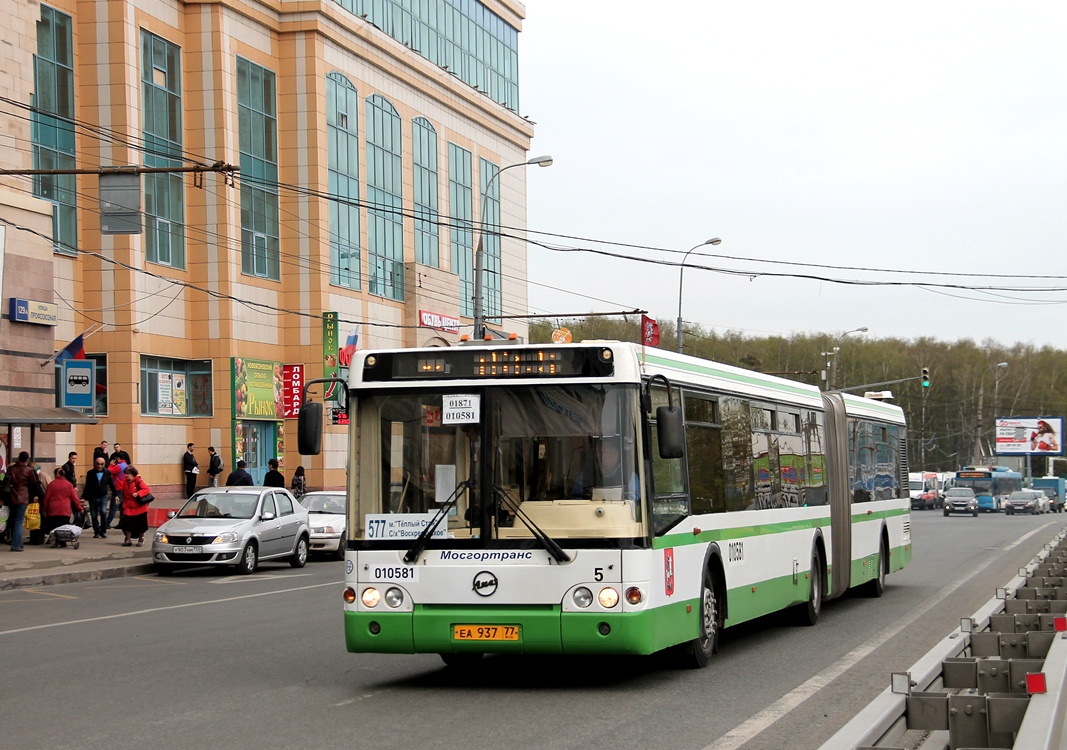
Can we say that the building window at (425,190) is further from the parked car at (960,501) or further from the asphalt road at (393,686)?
the asphalt road at (393,686)

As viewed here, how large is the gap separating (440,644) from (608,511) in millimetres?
1536

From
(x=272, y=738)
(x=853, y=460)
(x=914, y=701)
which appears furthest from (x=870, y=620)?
(x=914, y=701)

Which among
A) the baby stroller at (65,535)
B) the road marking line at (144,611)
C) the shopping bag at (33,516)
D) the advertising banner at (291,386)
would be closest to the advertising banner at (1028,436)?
the advertising banner at (291,386)

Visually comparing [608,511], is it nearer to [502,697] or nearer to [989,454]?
[502,697]

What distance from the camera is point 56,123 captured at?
135ft

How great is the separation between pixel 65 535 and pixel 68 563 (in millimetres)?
2817

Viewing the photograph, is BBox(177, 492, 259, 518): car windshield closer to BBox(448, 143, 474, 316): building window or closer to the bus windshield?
the bus windshield

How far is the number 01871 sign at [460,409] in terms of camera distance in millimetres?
10477

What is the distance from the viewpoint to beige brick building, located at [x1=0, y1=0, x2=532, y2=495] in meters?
41.1

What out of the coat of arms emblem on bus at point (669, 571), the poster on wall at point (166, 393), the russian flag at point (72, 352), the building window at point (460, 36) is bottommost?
the coat of arms emblem on bus at point (669, 571)

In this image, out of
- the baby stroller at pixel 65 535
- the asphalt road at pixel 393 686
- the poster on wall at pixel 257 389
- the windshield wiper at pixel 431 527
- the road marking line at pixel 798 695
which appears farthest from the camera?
the poster on wall at pixel 257 389

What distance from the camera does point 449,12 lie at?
6066 cm

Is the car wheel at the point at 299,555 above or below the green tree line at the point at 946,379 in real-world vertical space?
below

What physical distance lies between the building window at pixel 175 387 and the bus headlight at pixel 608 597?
3540 cm
